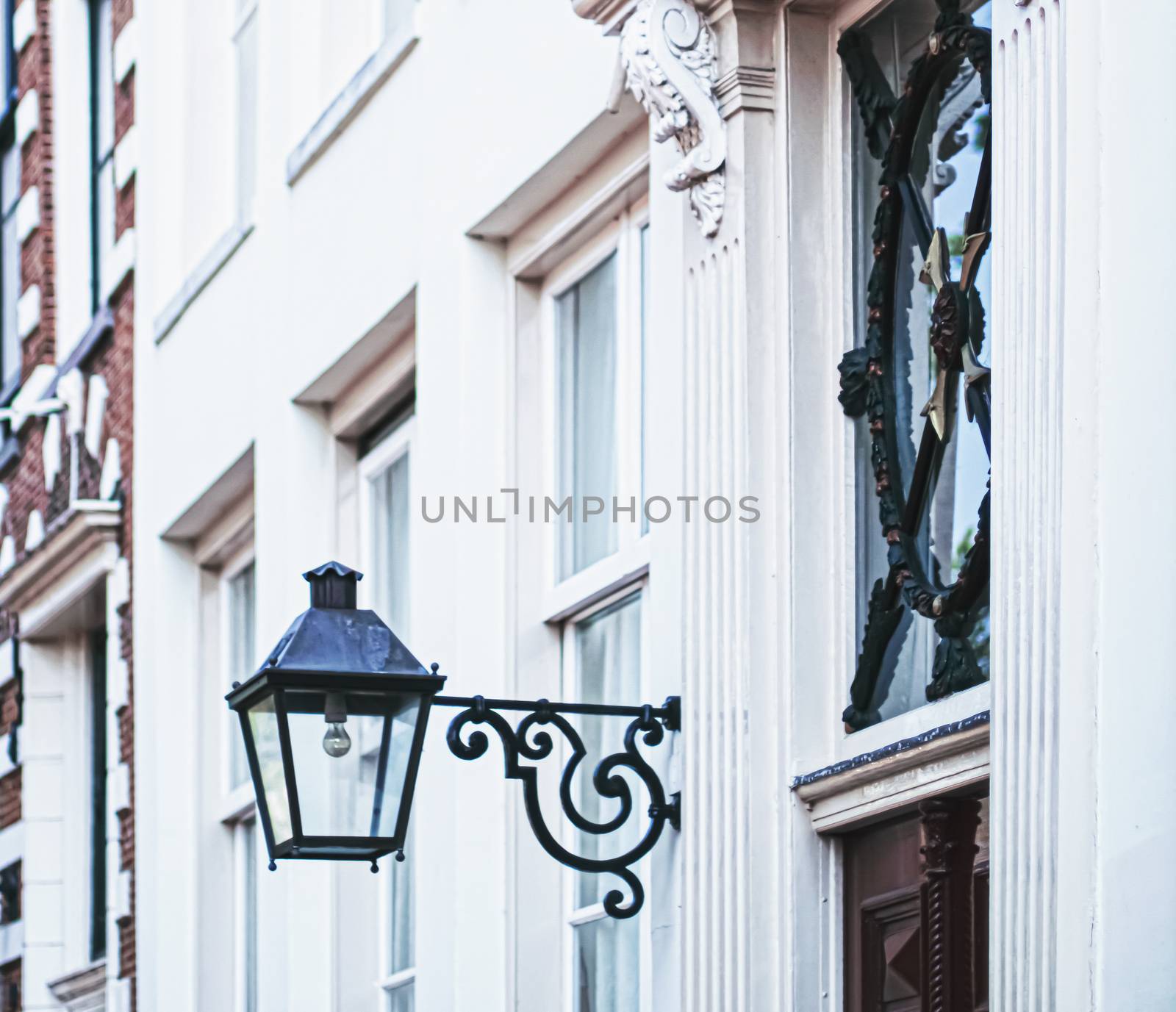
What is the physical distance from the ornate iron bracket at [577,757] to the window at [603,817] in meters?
0.76

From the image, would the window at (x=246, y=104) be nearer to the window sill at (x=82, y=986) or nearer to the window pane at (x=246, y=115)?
the window pane at (x=246, y=115)

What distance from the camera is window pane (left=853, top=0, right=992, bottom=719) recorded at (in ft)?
19.7

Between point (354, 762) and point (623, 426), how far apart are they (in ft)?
6.86

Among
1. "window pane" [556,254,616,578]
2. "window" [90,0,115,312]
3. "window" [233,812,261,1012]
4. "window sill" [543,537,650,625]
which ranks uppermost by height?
"window" [90,0,115,312]

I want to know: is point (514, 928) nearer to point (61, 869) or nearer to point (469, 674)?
point (469, 674)

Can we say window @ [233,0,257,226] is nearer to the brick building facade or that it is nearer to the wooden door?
the brick building facade

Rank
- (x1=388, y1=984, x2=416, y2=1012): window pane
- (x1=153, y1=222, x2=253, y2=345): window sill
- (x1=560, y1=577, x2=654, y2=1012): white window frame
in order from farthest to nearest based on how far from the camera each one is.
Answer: (x1=153, y1=222, x2=253, y2=345): window sill
(x1=388, y1=984, x2=416, y2=1012): window pane
(x1=560, y1=577, x2=654, y2=1012): white window frame

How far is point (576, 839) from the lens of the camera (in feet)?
26.0

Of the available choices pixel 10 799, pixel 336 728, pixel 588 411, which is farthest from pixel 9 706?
pixel 336 728

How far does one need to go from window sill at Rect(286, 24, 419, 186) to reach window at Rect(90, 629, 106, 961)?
467cm

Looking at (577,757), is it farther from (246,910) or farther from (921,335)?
(246,910)

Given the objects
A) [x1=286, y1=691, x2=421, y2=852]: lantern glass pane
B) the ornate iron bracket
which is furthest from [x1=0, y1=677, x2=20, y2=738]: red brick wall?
[x1=286, y1=691, x2=421, y2=852]: lantern glass pane

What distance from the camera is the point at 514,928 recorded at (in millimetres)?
8141

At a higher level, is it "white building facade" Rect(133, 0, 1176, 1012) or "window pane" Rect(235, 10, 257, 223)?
"window pane" Rect(235, 10, 257, 223)
